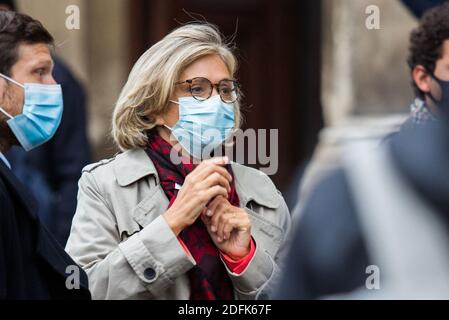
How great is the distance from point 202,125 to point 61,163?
209 centimetres

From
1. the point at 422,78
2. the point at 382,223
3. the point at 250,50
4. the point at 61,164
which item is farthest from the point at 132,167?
the point at 250,50

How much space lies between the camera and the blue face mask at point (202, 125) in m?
3.18

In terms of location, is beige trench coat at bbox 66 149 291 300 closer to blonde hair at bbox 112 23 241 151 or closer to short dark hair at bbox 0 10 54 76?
blonde hair at bbox 112 23 241 151

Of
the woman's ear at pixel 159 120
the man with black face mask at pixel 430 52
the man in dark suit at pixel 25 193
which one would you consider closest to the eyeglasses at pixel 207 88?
the woman's ear at pixel 159 120

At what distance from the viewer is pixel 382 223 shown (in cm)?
183

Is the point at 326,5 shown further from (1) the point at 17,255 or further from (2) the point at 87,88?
(1) the point at 17,255

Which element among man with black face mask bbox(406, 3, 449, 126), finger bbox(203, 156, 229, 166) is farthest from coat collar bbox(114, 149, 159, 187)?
man with black face mask bbox(406, 3, 449, 126)

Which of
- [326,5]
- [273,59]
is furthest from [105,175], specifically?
[273,59]

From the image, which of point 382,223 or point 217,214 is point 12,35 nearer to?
point 217,214

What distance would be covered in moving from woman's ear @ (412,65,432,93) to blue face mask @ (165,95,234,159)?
2.62 ft

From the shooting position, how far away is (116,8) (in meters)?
7.28

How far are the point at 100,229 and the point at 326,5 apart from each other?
402cm
